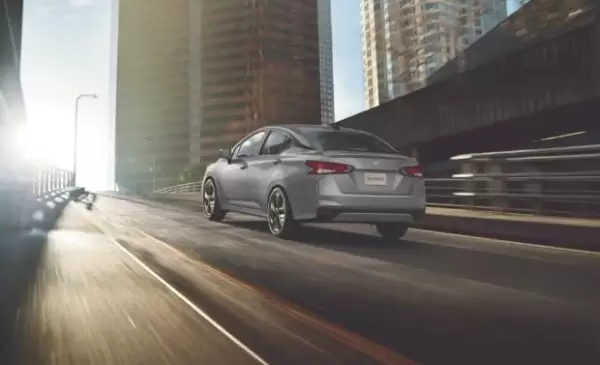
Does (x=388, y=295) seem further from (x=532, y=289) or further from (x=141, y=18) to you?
(x=141, y=18)

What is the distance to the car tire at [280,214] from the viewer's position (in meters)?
8.47

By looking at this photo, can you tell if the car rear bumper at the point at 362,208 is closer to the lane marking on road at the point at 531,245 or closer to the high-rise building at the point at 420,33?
the lane marking on road at the point at 531,245

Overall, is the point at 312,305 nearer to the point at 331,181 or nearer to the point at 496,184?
the point at 331,181

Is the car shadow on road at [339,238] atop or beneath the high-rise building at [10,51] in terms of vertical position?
beneath

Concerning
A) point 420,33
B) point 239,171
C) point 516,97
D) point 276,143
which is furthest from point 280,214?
point 420,33

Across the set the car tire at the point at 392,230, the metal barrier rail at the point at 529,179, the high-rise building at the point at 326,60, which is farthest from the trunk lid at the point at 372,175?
the high-rise building at the point at 326,60

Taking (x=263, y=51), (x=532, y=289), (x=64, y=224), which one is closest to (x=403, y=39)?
(x=64, y=224)

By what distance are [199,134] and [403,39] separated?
10993 centimetres

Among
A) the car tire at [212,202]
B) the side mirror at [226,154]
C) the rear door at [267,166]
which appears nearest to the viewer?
the rear door at [267,166]

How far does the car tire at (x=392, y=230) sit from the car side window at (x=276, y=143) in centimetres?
214

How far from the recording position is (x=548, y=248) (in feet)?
25.2

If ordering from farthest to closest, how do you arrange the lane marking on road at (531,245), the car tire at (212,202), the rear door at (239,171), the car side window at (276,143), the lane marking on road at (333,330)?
the car tire at (212,202), the rear door at (239,171), the car side window at (276,143), the lane marking on road at (531,245), the lane marking on road at (333,330)

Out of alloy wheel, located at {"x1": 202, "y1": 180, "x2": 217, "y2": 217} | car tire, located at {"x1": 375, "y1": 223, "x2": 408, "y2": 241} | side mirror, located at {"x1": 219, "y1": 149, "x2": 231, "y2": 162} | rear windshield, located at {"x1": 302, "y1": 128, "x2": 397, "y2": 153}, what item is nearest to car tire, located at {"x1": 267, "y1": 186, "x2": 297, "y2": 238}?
rear windshield, located at {"x1": 302, "y1": 128, "x2": 397, "y2": 153}

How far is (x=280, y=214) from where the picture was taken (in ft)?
28.7
